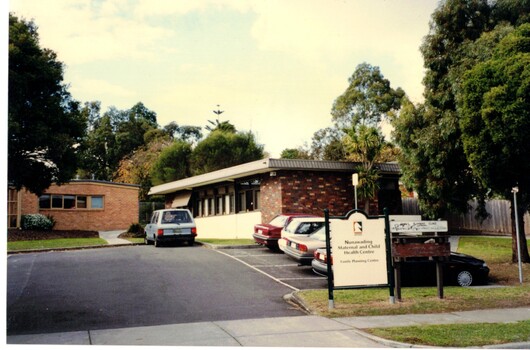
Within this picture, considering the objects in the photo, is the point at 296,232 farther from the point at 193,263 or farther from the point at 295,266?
the point at 193,263

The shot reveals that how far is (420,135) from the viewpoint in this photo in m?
16.8

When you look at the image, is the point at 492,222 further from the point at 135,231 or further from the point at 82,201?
the point at 82,201

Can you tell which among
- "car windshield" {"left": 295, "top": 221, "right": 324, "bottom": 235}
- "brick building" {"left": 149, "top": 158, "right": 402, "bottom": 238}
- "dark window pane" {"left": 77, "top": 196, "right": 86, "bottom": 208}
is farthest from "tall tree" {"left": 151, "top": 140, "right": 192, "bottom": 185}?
"car windshield" {"left": 295, "top": 221, "right": 324, "bottom": 235}

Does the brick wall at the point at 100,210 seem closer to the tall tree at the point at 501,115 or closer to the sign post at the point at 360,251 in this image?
the tall tree at the point at 501,115

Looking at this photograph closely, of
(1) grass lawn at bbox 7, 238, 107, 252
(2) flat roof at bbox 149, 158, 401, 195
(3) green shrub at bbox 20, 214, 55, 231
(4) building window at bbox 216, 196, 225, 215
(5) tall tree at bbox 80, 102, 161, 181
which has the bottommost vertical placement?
(1) grass lawn at bbox 7, 238, 107, 252

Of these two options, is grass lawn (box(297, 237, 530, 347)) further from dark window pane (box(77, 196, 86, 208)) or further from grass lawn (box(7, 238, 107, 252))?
dark window pane (box(77, 196, 86, 208))

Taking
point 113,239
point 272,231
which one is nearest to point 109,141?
point 113,239

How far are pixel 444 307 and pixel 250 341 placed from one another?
437cm

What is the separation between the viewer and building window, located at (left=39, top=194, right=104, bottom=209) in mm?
31594

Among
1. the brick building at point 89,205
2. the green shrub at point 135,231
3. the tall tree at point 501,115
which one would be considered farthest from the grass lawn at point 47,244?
the tall tree at point 501,115

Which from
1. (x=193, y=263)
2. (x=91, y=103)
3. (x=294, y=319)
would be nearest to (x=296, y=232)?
(x=193, y=263)

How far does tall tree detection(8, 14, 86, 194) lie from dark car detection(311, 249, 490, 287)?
1091 centimetres

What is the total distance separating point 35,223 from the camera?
2775 cm

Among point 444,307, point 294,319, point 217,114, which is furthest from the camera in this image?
point 217,114
